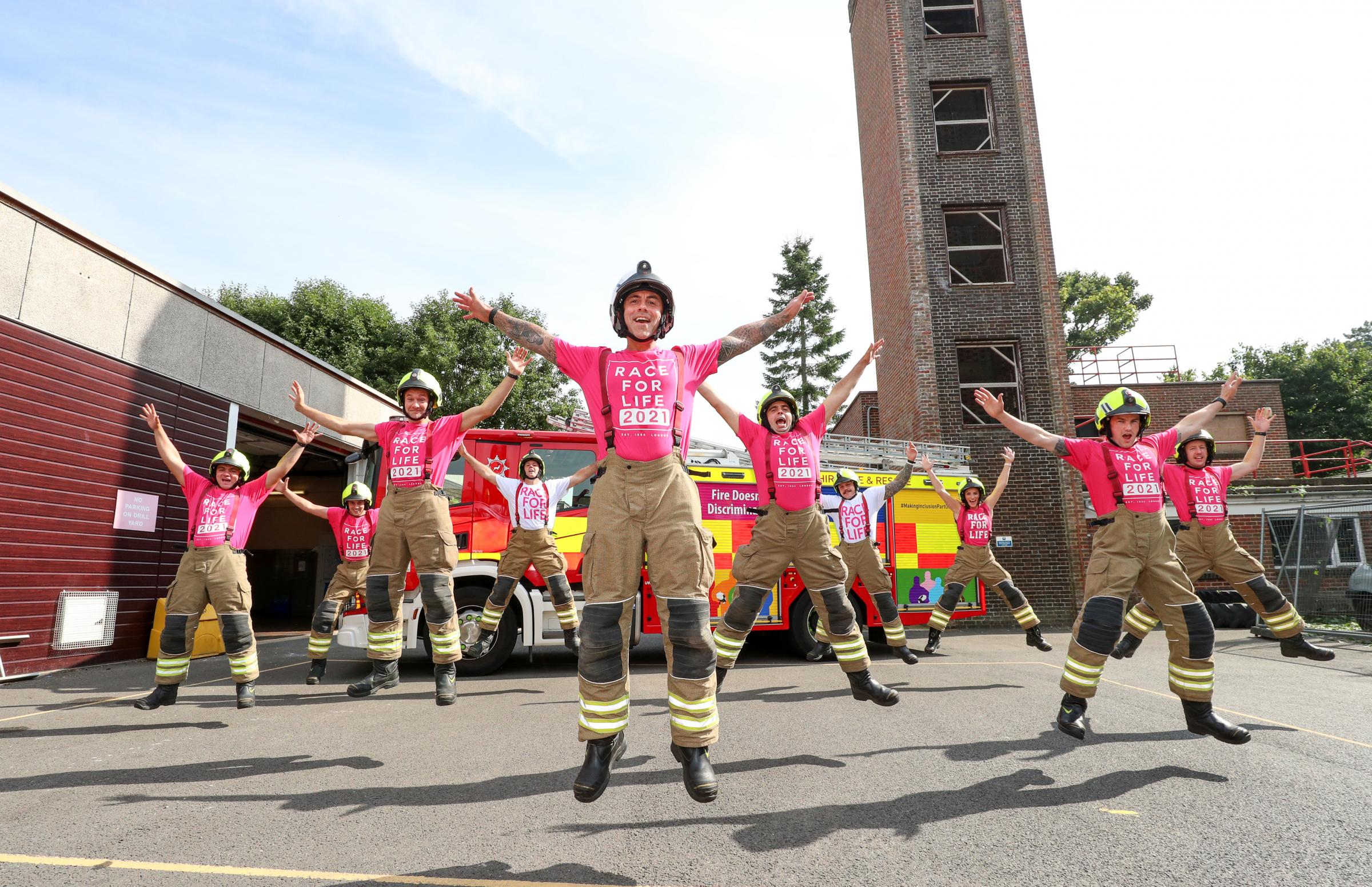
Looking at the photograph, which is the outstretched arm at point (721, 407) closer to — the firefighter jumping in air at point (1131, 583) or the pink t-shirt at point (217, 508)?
the firefighter jumping in air at point (1131, 583)

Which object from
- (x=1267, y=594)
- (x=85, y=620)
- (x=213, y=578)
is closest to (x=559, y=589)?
(x=213, y=578)

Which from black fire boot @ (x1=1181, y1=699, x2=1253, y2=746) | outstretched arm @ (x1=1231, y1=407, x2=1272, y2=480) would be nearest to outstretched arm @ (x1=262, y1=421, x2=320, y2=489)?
black fire boot @ (x1=1181, y1=699, x2=1253, y2=746)

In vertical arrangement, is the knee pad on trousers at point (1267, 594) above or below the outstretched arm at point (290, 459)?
below

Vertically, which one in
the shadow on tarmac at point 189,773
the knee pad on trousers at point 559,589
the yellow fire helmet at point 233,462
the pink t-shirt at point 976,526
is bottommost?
the shadow on tarmac at point 189,773

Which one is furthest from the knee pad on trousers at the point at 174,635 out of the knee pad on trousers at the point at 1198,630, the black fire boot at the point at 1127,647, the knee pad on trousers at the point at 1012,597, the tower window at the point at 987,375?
the tower window at the point at 987,375

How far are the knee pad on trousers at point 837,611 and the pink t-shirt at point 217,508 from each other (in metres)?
4.49

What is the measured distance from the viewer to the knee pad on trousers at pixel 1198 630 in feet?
13.8

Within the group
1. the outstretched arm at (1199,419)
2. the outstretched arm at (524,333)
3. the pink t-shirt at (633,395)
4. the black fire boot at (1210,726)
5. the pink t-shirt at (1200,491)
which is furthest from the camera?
the pink t-shirt at (1200,491)

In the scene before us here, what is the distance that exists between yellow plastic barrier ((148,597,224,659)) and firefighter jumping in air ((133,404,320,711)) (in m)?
4.02

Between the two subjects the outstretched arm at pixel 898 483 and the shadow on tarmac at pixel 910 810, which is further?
the outstretched arm at pixel 898 483

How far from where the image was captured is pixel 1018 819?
2.99m

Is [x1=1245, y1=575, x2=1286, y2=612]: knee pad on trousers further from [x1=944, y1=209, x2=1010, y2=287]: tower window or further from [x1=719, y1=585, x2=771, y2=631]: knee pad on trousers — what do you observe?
[x1=944, y1=209, x2=1010, y2=287]: tower window

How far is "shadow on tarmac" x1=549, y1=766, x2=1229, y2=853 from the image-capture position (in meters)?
2.86

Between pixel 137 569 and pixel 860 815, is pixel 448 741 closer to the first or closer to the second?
pixel 860 815
